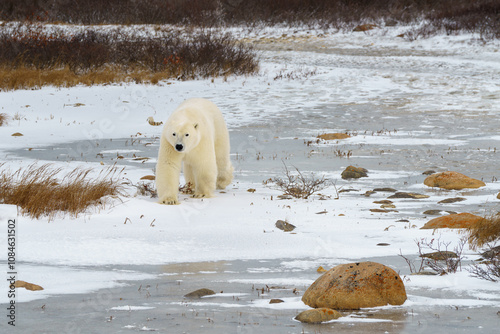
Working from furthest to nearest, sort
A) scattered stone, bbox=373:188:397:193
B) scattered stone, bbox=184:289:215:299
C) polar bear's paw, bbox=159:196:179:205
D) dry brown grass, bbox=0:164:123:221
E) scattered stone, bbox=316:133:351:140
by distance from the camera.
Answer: scattered stone, bbox=316:133:351:140
scattered stone, bbox=373:188:397:193
polar bear's paw, bbox=159:196:179:205
dry brown grass, bbox=0:164:123:221
scattered stone, bbox=184:289:215:299

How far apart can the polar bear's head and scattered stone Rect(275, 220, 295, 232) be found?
1290 millimetres

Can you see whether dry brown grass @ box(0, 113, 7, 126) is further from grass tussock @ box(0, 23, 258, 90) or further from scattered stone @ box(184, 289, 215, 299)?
scattered stone @ box(184, 289, 215, 299)

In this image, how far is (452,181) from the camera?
343 inches

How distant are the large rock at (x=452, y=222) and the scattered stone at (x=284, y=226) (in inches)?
45.9

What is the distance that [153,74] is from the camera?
20.4 meters

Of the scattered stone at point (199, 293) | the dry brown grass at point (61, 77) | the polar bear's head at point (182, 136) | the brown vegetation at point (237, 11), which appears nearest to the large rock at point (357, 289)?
the scattered stone at point (199, 293)

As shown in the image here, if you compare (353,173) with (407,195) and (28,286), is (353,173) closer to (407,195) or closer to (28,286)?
(407,195)

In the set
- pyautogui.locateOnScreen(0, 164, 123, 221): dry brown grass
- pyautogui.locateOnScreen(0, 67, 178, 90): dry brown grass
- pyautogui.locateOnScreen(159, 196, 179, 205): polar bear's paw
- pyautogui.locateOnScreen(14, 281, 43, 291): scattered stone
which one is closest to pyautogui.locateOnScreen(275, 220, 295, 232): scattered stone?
pyautogui.locateOnScreen(159, 196, 179, 205): polar bear's paw

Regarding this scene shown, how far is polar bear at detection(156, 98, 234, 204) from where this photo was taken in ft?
24.3

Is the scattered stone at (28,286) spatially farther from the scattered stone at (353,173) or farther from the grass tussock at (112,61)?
the grass tussock at (112,61)

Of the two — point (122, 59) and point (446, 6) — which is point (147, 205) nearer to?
point (122, 59)

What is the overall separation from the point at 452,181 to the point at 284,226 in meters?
3.00

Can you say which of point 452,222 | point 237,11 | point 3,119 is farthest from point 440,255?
point 237,11

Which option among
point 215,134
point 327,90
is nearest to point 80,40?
point 327,90
